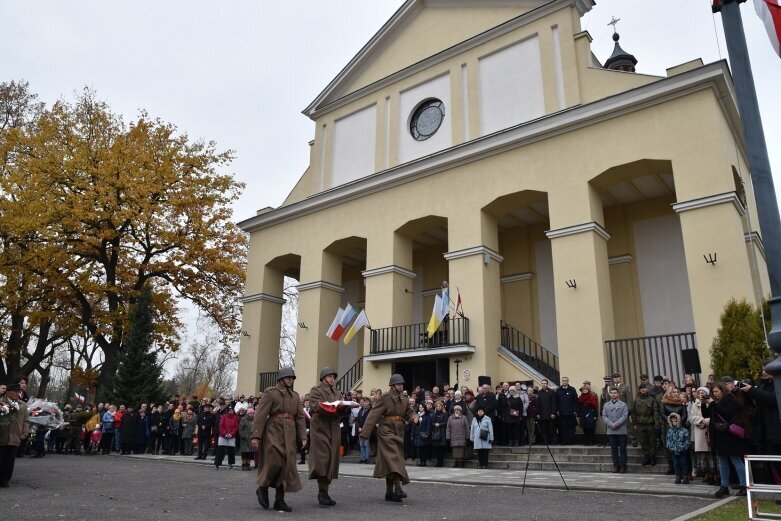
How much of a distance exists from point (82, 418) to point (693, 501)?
19.4 metres

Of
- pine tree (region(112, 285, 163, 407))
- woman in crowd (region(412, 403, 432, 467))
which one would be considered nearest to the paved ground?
woman in crowd (region(412, 403, 432, 467))

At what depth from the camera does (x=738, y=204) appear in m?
15.1

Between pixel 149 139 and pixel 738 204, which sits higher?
pixel 149 139

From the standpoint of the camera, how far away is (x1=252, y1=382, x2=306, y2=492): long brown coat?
311 inches

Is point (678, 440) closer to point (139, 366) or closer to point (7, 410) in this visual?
point (7, 410)

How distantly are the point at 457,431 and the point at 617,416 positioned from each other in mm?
3592

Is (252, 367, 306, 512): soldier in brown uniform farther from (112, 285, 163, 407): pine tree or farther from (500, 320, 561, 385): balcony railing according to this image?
(112, 285, 163, 407): pine tree

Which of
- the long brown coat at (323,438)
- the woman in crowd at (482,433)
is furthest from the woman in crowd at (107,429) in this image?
the long brown coat at (323,438)

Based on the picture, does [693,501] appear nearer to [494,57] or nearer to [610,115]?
[610,115]

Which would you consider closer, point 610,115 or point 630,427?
point 630,427

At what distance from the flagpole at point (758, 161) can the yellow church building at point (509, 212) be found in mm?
9934

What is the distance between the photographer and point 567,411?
→ 14227 millimetres

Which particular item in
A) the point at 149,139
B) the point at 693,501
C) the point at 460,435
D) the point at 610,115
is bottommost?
the point at 693,501

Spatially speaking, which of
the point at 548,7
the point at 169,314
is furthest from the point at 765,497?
the point at 169,314
